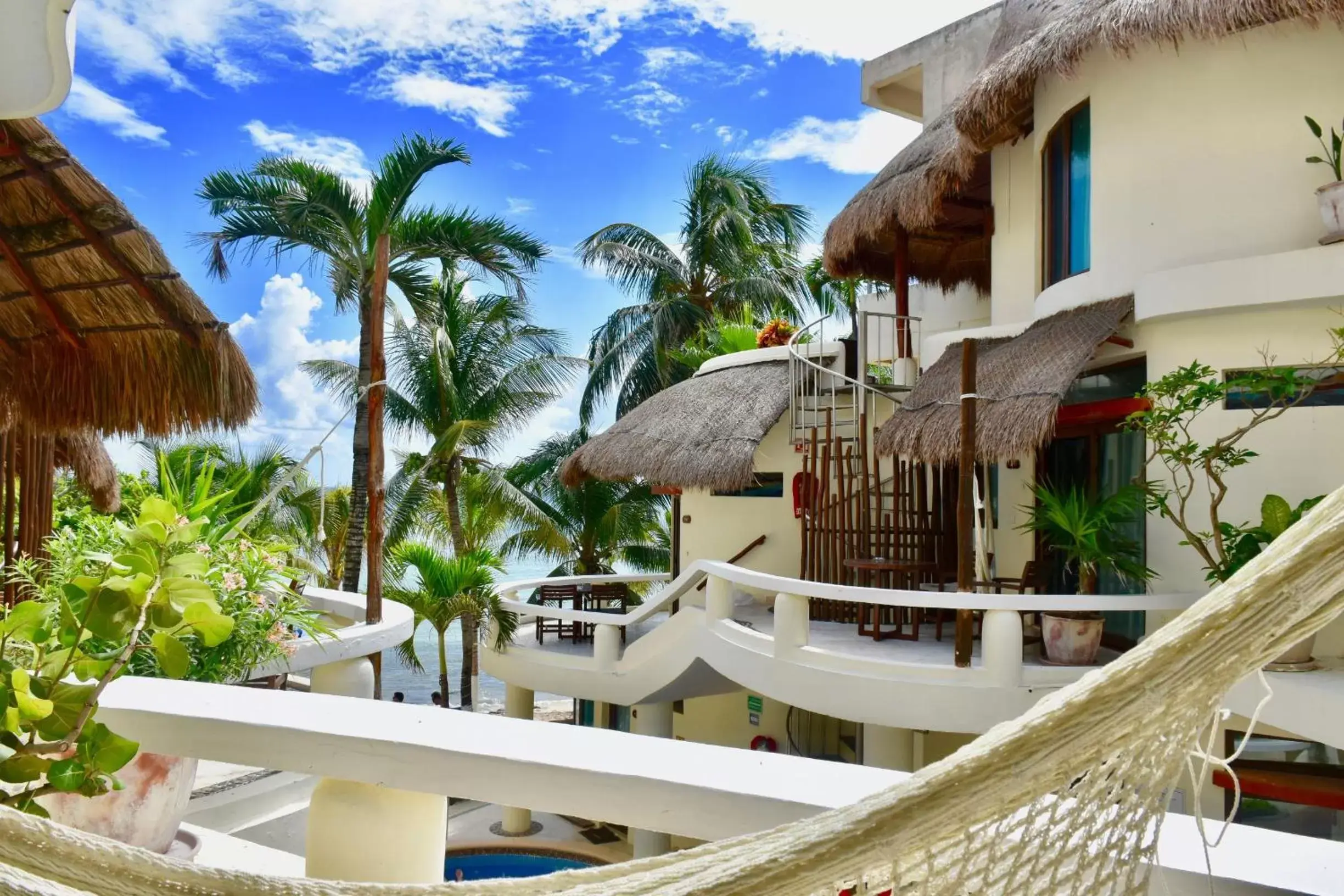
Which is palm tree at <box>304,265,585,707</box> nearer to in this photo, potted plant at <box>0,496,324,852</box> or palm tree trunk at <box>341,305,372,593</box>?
palm tree trunk at <box>341,305,372,593</box>

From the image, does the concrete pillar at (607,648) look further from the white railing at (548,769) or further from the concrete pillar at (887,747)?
Answer: the white railing at (548,769)

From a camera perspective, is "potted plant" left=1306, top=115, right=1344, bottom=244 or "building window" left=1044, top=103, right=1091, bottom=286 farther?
"building window" left=1044, top=103, right=1091, bottom=286

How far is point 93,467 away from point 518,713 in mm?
5147

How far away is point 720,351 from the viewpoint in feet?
50.0

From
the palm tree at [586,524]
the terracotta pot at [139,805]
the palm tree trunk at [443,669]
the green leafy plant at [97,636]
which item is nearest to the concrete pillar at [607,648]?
the palm tree trunk at [443,669]

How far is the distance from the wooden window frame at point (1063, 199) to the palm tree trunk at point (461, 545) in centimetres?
1022

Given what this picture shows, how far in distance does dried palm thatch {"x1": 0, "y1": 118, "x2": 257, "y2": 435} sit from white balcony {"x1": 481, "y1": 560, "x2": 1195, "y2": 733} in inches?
169

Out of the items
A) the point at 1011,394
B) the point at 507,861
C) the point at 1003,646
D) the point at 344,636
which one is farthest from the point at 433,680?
the point at 1003,646

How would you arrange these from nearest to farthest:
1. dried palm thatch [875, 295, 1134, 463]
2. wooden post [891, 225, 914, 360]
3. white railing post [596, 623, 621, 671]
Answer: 1. dried palm thatch [875, 295, 1134, 463]
2. white railing post [596, 623, 621, 671]
3. wooden post [891, 225, 914, 360]

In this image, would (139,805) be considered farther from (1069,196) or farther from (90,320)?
(1069,196)

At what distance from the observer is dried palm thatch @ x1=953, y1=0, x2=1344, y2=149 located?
20.4 ft

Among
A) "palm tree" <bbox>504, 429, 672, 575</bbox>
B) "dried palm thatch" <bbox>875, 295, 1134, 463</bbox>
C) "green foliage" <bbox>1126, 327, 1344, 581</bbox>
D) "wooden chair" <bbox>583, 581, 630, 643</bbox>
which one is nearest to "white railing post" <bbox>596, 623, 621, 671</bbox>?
"wooden chair" <bbox>583, 581, 630, 643</bbox>

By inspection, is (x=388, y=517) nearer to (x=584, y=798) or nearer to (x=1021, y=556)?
(x=1021, y=556)

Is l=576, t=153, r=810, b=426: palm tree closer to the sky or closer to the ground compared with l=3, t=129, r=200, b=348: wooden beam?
closer to the sky
